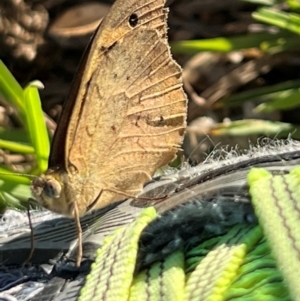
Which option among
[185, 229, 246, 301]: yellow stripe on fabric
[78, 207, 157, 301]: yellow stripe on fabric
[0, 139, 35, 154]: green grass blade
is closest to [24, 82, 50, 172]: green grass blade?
[0, 139, 35, 154]: green grass blade

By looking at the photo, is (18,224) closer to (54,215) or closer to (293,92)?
(54,215)

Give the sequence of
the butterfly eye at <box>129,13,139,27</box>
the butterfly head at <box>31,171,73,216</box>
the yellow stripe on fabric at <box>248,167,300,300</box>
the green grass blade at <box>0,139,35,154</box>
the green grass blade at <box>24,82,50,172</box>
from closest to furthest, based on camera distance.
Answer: the yellow stripe on fabric at <box>248,167,300,300</box> < the butterfly head at <box>31,171,73,216</box> < the butterfly eye at <box>129,13,139,27</box> < the green grass blade at <box>24,82,50,172</box> < the green grass blade at <box>0,139,35,154</box>

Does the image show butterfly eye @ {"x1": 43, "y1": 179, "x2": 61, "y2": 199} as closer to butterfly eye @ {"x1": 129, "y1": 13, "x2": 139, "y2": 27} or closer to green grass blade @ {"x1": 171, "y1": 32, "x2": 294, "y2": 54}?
butterfly eye @ {"x1": 129, "y1": 13, "x2": 139, "y2": 27}

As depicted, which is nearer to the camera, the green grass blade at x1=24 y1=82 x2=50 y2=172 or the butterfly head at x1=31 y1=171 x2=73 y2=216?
the butterfly head at x1=31 y1=171 x2=73 y2=216

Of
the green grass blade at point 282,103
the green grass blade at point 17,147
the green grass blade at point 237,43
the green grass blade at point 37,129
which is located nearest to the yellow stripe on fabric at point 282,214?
the green grass blade at point 37,129

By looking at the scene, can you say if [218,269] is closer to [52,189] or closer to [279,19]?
[52,189]

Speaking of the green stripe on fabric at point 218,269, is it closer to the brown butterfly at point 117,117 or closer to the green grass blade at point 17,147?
the brown butterfly at point 117,117

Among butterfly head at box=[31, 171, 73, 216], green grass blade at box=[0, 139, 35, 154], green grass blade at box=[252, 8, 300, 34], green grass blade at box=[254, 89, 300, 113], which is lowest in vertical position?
butterfly head at box=[31, 171, 73, 216]

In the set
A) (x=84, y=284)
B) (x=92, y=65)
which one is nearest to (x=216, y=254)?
(x=84, y=284)
